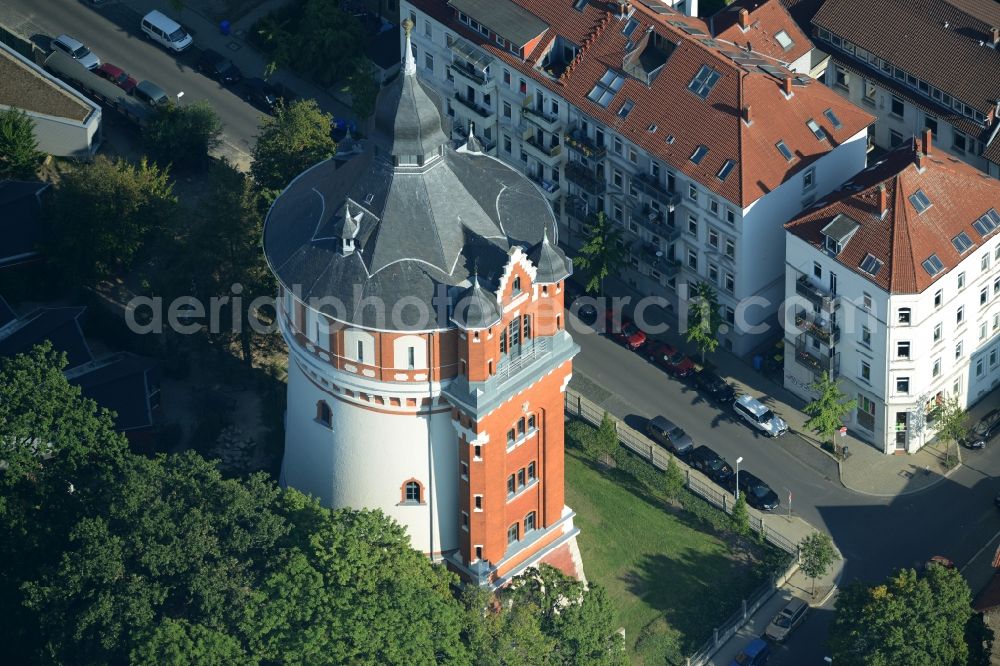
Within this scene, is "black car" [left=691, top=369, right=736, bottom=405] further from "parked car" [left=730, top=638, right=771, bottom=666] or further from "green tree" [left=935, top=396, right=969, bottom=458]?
"parked car" [left=730, top=638, right=771, bottom=666]

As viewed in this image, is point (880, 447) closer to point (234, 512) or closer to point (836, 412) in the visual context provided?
point (836, 412)

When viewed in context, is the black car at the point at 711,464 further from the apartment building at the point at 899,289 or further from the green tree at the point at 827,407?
the apartment building at the point at 899,289

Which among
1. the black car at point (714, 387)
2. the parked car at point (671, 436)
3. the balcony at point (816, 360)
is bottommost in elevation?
the parked car at point (671, 436)

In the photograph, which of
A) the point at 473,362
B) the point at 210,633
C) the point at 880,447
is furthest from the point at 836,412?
the point at 210,633

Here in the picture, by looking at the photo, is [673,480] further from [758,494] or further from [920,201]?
[920,201]

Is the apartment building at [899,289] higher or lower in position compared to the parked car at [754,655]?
higher

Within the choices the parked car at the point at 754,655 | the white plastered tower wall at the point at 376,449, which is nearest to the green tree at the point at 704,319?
the parked car at the point at 754,655

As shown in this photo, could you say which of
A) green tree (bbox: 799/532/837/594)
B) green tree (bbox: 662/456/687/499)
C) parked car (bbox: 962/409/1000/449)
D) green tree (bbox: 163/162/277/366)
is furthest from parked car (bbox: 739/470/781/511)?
green tree (bbox: 163/162/277/366)
